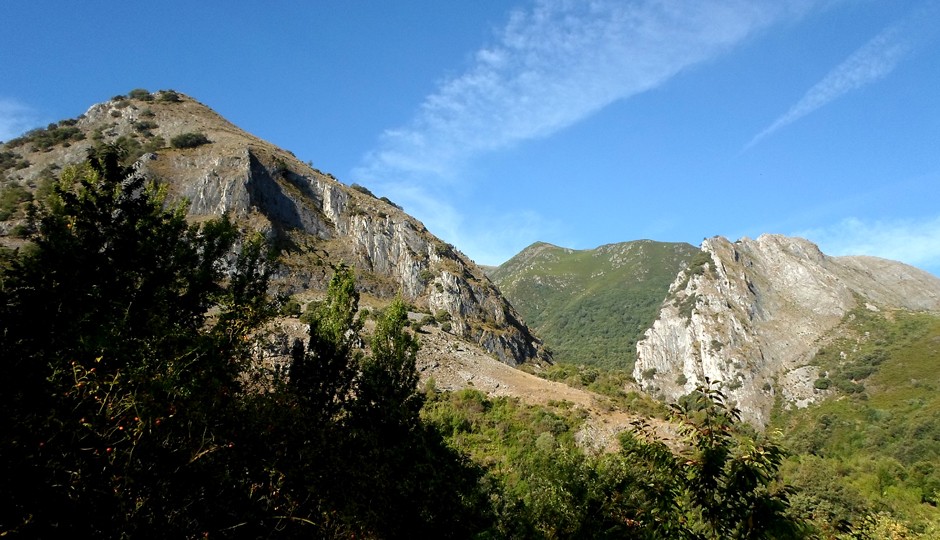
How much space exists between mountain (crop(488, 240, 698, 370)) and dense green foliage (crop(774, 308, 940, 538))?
42.1 meters

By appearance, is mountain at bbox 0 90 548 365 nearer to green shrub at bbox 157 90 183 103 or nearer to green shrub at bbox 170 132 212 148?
green shrub at bbox 170 132 212 148

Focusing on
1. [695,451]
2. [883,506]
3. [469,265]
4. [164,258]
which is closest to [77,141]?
[469,265]

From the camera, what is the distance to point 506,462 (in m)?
32.8

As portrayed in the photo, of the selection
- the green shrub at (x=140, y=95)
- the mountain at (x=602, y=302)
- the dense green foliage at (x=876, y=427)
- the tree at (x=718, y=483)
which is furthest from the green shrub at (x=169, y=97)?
the dense green foliage at (x=876, y=427)

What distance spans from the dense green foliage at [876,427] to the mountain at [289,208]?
119 ft

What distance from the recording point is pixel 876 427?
224 ft

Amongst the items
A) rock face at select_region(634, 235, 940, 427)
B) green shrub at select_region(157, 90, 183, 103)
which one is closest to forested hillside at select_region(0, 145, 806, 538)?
rock face at select_region(634, 235, 940, 427)

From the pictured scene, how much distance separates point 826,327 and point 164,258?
418ft

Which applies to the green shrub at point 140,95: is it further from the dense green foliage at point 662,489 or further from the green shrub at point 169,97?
the dense green foliage at point 662,489

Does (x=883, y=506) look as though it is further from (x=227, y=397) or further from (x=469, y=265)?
(x=469, y=265)

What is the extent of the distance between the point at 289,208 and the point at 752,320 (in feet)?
315

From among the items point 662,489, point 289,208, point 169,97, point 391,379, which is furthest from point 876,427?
point 169,97

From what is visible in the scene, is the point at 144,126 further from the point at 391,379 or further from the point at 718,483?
the point at 718,483

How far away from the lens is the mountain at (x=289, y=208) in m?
61.5
